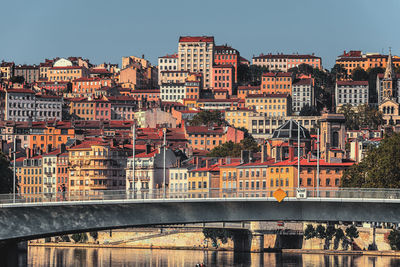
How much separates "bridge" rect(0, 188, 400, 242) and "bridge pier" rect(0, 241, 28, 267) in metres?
22.1

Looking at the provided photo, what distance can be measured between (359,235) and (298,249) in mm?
6898

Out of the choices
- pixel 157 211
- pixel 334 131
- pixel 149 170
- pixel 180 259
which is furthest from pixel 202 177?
pixel 157 211

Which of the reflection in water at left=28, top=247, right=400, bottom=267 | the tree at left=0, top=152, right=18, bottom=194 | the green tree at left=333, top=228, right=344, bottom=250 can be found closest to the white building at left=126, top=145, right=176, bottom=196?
the reflection in water at left=28, top=247, right=400, bottom=267

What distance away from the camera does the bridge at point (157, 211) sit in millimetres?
70688

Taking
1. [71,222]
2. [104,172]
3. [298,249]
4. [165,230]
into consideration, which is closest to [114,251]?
[165,230]

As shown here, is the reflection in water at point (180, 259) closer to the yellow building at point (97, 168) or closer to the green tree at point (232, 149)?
the yellow building at point (97, 168)

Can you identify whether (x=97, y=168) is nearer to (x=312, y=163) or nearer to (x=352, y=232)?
(x=312, y=163)

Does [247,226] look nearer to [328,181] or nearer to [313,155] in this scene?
[328,181]

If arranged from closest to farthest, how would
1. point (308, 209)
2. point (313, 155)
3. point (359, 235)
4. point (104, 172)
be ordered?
point (308, 209), point (359, 235), point (313, 155), point (104, 172)

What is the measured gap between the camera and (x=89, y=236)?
124m

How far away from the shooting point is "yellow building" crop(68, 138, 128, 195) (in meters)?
147

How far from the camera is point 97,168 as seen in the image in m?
147

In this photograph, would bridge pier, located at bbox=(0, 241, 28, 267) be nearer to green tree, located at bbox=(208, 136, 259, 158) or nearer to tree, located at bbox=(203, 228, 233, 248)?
tree, located at bbox=(203, 228, 233, 248)

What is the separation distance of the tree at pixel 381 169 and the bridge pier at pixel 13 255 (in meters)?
29.1
